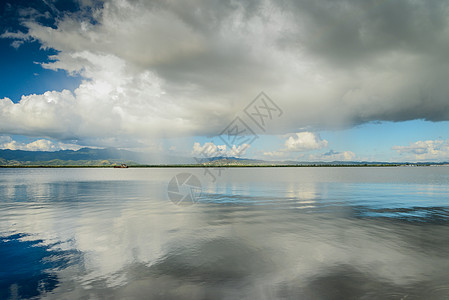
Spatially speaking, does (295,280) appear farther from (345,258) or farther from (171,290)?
(171,290)

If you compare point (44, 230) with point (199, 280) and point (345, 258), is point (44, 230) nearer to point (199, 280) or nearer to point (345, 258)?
point (199, 280)

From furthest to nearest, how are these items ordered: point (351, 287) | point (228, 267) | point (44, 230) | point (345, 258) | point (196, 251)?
point (44, 230), point (196, 251), point (345, 258), point (228, 267), point (351, 287)

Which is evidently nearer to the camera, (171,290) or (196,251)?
(171,290)

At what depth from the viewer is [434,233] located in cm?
2259

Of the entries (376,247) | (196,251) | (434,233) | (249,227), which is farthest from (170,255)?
(434,233)

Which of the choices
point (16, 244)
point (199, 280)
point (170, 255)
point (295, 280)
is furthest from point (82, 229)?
point (295, 280)

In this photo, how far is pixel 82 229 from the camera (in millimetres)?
24922

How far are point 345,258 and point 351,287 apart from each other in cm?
443

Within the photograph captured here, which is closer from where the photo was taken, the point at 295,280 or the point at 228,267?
the point at 295,280

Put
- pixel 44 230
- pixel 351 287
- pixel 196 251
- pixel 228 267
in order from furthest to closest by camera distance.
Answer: pixel 44 230
pixel 196 251
pixel 228 267
pixel 351 287

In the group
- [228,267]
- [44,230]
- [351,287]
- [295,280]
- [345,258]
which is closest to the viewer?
[351,287]

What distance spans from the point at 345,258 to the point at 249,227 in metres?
10.3

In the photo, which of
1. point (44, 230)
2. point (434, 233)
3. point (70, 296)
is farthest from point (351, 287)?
point (44, 230)

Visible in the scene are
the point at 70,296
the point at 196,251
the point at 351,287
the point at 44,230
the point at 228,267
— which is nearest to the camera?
the point at 70,296
